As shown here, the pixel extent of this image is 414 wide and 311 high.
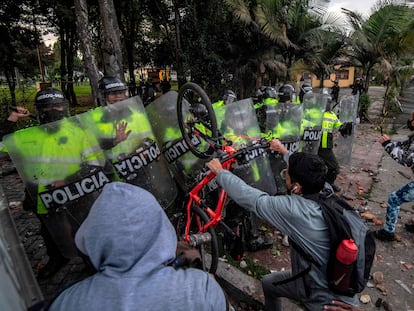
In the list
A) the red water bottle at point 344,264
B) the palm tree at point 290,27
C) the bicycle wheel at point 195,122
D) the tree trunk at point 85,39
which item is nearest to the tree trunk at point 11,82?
the tree trunk at point 85,39

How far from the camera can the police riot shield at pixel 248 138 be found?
312 cm

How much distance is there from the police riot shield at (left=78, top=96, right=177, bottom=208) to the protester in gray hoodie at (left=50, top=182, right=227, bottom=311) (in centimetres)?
159

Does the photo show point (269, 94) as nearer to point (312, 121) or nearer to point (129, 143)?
point (312, 121)

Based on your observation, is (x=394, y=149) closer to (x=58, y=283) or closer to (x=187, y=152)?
(x=187, y=152)

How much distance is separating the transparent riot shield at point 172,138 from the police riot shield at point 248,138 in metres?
0.50

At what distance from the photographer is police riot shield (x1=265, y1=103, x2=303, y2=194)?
147 inches

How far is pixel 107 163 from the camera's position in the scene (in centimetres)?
257

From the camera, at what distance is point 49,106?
279 centimetres

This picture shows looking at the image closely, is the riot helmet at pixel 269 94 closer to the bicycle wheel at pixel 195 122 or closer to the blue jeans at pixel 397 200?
the bicycle wheel at pixel 195 122

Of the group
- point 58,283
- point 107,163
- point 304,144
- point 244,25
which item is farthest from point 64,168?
point 244,25

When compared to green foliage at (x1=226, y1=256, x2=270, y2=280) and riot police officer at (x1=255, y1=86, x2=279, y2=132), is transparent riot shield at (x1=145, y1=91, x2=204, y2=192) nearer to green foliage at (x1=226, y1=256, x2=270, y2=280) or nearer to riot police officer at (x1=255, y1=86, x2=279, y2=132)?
green foliage at (x1=226, y1=256, x2=270, y2=280)

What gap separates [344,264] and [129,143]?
197cm

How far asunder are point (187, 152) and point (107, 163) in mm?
1009

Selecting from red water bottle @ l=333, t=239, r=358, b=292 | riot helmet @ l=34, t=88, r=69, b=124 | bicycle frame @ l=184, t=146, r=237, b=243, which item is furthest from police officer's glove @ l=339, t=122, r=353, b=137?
riot helmet @ l=34, t=88, r=69, b=124
